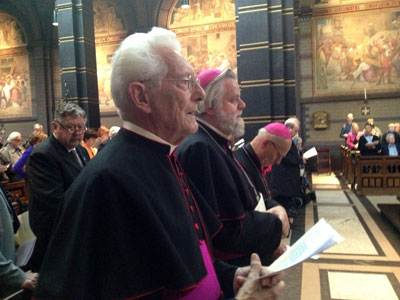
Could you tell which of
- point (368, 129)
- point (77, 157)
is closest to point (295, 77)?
point (368, 129)

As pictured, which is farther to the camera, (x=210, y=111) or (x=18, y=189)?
(x=18, y=189)

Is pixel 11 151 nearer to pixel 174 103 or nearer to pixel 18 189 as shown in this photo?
pixel 18 189

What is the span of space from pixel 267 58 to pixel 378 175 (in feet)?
13.5

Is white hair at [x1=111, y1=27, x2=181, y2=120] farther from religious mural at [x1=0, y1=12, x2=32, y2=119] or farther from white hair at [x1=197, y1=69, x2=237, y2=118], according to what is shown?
religious mural at [x1=0, y1=12, x2=32, y2=119]

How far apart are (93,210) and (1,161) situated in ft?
20.9

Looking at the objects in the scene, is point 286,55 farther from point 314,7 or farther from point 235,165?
point 314,7

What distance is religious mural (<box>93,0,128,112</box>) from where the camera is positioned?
537 inches

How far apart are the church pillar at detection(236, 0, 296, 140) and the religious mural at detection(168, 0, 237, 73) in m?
5.75

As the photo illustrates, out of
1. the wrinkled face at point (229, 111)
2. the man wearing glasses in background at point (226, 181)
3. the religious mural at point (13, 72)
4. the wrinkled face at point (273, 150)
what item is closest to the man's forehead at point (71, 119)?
the man wearing glasses in background at point (226, 181)

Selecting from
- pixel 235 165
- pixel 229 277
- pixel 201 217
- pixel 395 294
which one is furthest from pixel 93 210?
pixel 395 294

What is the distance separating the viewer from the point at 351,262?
13.9 ft

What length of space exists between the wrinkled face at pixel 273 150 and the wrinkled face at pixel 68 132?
1.35 m

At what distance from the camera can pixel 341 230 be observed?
5504 mm

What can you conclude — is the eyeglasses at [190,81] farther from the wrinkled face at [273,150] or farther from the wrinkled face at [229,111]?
the wrinkled face at [273,150]
